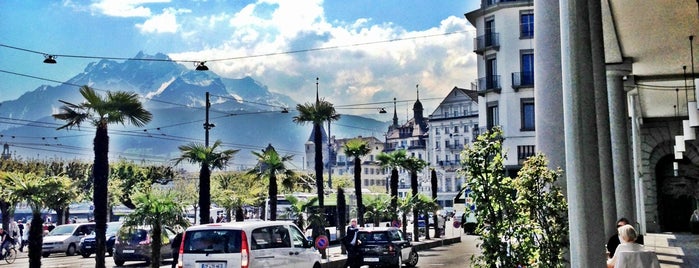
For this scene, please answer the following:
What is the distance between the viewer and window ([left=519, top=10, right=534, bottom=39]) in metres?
47.8

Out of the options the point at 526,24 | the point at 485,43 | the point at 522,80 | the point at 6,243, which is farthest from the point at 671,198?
the point at 6,243

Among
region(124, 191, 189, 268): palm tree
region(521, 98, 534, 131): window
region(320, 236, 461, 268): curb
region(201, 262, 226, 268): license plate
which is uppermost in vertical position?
region(521, 98, 534, 131): window

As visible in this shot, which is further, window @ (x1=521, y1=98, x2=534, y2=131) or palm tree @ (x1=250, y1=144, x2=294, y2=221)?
window @ (x1=521, y1=98, x2=534, y2=131)

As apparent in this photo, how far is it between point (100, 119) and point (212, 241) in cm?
702

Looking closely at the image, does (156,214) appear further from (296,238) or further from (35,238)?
(296,238)

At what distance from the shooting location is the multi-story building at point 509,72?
45.8m

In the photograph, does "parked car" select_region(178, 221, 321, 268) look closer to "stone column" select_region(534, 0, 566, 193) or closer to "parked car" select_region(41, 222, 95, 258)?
"stone column" select_region(534, 0, 566, 193)

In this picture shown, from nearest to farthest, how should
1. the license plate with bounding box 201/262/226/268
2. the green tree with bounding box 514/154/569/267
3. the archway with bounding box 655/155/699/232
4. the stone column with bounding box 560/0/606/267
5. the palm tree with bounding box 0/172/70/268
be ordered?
the stone column with bounding box 560/0/606/267
the green tree with bounding box 514/154/569/267
the license plate with bounding box 201/262/226/268
the palm tree with bounding box 0/172/70/268
the archway with bounding box 655/155/699/232

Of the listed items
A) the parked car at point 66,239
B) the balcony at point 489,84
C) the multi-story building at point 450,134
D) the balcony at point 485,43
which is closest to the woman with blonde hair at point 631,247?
the parked car at point 66,239

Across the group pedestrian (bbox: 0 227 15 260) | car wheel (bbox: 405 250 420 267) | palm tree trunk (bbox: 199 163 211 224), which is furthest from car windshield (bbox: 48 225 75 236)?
car wheel (bbox: 405 250 420 267)

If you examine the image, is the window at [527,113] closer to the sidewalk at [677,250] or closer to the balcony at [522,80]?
the balcony at [522,80]

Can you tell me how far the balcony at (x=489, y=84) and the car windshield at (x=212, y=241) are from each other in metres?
35.8

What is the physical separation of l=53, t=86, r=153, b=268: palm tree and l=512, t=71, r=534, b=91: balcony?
32.0 meters

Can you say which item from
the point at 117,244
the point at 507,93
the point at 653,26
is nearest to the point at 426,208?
the point at 507,93
